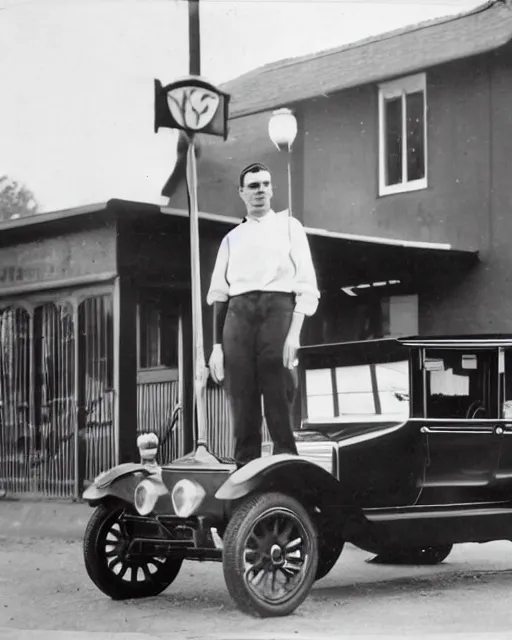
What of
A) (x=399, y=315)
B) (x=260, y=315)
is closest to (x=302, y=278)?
(x=260, y=315)

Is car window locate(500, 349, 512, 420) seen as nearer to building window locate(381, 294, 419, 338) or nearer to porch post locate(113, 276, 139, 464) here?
A: porch post locate(113, 276, 139, 464)

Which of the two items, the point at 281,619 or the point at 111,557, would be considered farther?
the point at 111,557

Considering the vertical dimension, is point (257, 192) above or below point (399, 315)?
above

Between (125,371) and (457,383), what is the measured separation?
11.0 ft

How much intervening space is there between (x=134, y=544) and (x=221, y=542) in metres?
0.60

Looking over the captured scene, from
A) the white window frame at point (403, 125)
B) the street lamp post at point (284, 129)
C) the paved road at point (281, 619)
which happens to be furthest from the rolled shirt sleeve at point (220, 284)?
the white window frame at point (403, 125)

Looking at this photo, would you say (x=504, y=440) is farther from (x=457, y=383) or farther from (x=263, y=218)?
(x=263, y=218)

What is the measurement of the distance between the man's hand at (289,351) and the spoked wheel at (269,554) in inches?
31.1

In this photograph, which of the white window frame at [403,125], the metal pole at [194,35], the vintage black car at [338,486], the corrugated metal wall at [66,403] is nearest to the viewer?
the vintage black car at [338,486]

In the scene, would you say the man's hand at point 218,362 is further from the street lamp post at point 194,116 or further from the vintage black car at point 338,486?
the street lamp post at point 194,116

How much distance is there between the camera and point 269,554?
6406 millimetres

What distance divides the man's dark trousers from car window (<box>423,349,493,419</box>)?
0.88 meters

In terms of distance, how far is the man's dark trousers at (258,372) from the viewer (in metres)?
6.91

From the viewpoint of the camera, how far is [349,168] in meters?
12.5
